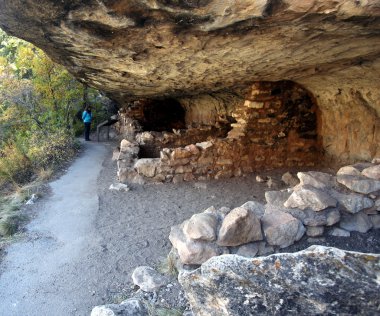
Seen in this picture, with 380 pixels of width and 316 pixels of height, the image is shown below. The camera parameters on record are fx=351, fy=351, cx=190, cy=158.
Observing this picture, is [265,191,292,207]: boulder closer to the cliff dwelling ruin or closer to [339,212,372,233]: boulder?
[339,212,372,233]: boulder

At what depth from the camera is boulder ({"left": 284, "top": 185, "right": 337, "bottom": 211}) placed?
2775mm

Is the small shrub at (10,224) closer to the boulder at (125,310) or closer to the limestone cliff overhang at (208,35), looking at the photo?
the limestone cliff overhang at (208,35)

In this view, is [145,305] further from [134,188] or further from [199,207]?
[134,188]

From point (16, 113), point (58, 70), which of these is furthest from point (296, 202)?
point (16, 113)

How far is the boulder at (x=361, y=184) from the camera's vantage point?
2908mm

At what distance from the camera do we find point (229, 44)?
345 centimetres

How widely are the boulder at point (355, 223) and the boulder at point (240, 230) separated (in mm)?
801

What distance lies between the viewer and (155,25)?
3045 mm

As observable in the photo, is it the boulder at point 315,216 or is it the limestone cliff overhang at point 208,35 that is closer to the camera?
the limestone cliff overhang at point 208,35

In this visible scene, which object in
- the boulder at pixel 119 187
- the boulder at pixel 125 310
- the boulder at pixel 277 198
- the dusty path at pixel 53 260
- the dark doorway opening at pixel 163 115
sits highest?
the dark doorway opening at pixel 163 115

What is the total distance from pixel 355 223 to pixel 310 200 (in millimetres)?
455

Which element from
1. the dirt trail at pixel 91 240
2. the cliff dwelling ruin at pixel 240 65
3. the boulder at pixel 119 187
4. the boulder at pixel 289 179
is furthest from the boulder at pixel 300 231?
the boulder at pixel 119 187

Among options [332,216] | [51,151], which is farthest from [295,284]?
[51,151]

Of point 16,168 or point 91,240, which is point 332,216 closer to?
point 91,240
